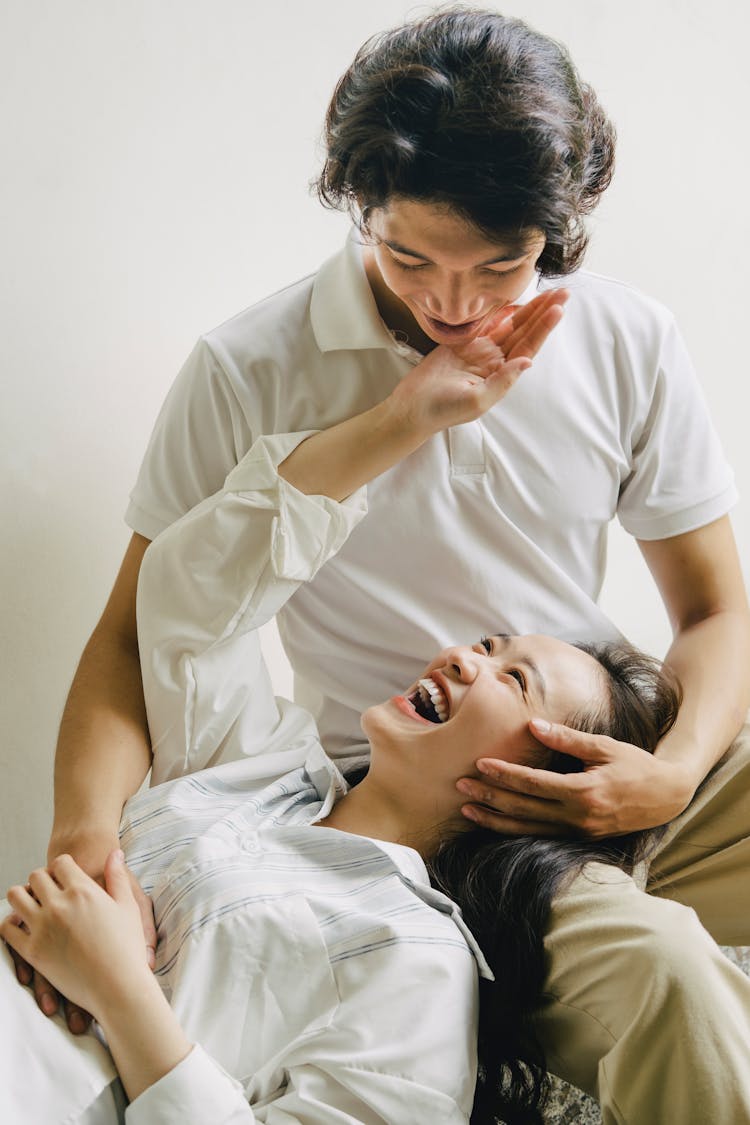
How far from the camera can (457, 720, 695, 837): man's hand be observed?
131 centimetres

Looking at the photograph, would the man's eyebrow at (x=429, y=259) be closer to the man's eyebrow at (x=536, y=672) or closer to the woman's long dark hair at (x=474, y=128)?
the woman's long dark hair at (x=474, y=128)

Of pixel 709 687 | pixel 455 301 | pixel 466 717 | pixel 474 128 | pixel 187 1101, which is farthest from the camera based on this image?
pixel 709 687

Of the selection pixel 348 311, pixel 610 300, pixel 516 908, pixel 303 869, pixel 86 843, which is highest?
pixel 348 311

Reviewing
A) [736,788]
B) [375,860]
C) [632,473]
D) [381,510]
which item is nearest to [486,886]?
[375,860]

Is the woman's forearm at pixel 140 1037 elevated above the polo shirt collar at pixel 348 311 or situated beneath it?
situated beneath

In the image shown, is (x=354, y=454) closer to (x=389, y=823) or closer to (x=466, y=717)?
(x=466, y=717)

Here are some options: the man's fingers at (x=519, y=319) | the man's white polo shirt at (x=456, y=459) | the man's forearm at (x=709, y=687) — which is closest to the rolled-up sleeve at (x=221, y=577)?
the man's white polo shirt at (x=456, y=459)

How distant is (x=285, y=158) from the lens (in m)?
2.00

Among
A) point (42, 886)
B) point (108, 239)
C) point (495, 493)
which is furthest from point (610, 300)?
point (42, 886)

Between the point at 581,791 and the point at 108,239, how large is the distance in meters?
1.11

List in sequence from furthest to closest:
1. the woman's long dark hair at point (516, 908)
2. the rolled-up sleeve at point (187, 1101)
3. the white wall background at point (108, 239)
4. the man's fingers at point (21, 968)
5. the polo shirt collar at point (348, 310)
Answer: the white wall background at point (108, 239) → the polo shirt collar at point (348, 310) → the woman's long dark hair at point (516, 908) → the man's fingers at point (21, 968) → the rolled-up sleeve at point (187, 1101)

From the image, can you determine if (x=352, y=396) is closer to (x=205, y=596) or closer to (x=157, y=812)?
(x=205, y=596)

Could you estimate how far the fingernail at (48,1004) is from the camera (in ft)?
3.71

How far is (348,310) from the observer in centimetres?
152
